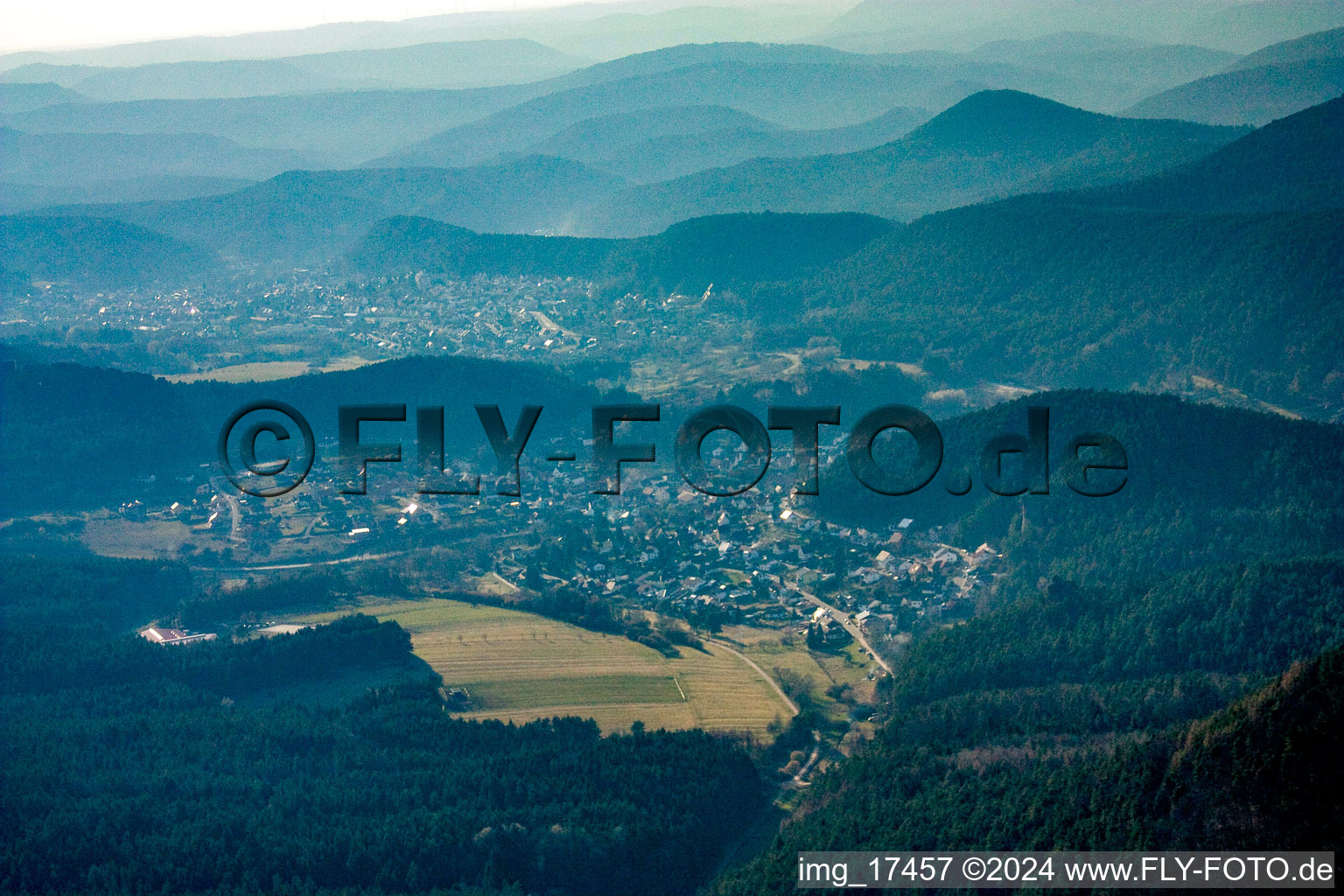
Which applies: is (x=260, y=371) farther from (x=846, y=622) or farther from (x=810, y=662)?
(x=810, y=662)

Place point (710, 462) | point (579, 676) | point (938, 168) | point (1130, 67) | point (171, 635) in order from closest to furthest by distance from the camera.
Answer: point (579, 676), point (171, 635), point (710, 462), point (938, 168), point (1130, 67)

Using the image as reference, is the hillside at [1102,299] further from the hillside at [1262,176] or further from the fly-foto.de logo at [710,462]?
the fly-foto.de logo at [710,462]

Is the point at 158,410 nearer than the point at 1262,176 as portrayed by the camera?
Yes

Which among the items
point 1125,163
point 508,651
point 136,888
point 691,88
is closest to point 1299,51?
point 1125,163

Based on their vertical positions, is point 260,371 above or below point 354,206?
below

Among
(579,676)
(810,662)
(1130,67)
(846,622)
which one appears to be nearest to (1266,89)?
(1130,67)
